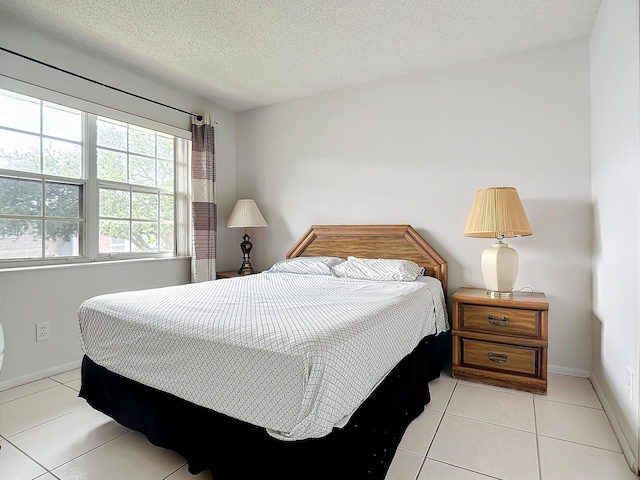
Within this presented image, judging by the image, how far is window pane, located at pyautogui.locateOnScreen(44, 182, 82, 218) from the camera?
2.65 m

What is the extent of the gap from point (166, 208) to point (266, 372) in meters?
2.71

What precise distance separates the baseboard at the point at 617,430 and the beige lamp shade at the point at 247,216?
9.63ft

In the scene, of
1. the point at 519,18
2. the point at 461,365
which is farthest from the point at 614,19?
the point at 461,365

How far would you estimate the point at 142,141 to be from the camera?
3.27m

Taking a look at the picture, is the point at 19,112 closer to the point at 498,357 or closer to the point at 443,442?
the point at 443,442

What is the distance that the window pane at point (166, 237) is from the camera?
3463mm

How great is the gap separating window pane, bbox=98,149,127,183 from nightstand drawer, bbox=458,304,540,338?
2.92 m

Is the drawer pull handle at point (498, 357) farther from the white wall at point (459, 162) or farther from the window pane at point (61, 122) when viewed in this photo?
the window pane at point (61, 122)

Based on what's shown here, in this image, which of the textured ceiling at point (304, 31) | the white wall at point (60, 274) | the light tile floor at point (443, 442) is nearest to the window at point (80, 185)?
the white wall at point (60, 274)

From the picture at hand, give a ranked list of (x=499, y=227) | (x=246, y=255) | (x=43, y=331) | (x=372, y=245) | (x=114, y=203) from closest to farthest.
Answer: (x=499, y=227)
(x=43, y=331)
(x=114, y=203)
(x=372, y=245)
(x=246, y=255)

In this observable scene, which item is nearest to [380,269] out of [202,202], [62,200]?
[202,202]

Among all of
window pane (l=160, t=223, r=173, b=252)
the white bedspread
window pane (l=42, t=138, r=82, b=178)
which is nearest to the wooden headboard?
the white bedspread

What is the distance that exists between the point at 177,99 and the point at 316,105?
1.33m

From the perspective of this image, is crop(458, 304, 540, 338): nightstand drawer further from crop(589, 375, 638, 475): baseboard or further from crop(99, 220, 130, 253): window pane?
crop(99, 220, 130, 253): window pane
